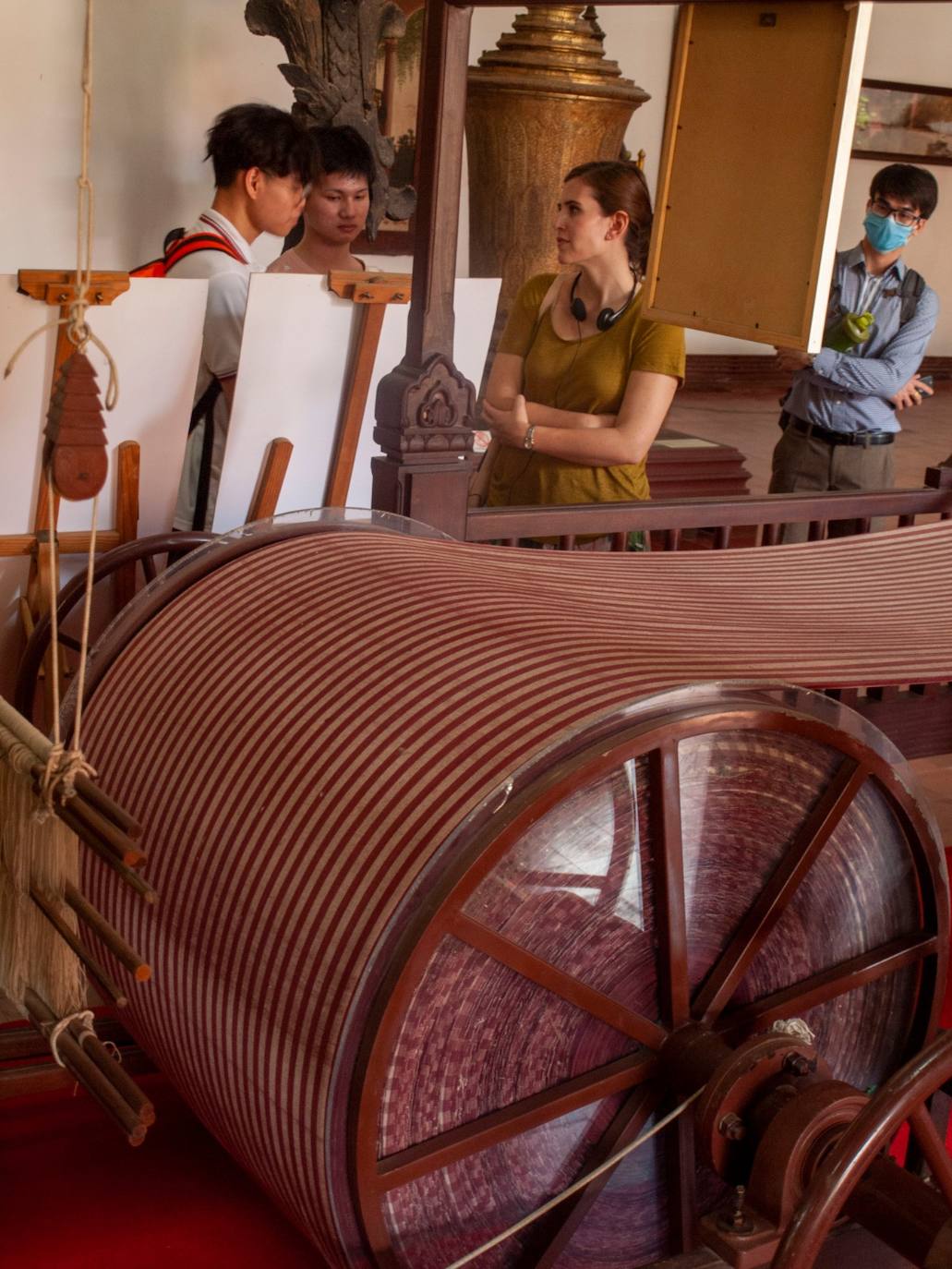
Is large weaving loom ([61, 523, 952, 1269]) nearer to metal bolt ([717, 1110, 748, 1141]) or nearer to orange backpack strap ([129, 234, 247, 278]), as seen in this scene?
metal bolt ([717, 1110, 748, 1141])

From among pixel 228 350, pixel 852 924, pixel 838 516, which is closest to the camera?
pixel 852 924

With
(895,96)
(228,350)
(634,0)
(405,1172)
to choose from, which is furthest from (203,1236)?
(895,96)

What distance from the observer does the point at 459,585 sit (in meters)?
1.63

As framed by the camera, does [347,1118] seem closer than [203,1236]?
Yes

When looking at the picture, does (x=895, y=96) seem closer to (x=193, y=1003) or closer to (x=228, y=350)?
(x=228, y=350)

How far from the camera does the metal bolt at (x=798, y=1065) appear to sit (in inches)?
53.0

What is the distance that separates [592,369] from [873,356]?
1260mm

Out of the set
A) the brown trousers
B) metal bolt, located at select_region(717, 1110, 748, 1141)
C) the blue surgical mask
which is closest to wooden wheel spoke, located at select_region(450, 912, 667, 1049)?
metal bolt, located at select_region(717, 1110, 748, 1141)

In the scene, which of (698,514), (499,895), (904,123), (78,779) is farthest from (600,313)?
(904,123)

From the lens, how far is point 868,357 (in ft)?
11.8

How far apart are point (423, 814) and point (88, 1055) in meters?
0.35

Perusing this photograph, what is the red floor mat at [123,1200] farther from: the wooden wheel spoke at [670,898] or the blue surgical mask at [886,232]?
the blue surgical mask at [886,232]

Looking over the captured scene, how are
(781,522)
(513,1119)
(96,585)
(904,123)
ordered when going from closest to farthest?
(513,1119) < (96,585) < (781,522) < (904,123)

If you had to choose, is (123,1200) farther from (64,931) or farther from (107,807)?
(107,807)
